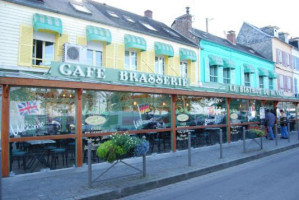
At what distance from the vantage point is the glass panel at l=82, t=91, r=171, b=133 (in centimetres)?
854

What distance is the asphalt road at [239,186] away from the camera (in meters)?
5.48

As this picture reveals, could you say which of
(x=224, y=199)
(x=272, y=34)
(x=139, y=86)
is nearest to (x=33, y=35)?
(x=139, y=86)

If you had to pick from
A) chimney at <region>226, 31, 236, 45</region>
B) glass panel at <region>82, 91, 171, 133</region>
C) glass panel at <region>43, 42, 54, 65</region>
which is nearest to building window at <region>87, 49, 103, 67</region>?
glass panel at <region>43, 42, 54, 65</region>

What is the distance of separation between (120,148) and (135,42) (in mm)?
8891

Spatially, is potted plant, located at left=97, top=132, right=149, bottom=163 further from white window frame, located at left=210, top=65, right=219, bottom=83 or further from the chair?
white window frame, located at left=210, top=65, right=219, bottom=83

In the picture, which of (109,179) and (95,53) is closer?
(109,179)

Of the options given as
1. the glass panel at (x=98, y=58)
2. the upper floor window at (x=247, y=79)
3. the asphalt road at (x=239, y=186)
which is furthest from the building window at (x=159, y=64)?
the upper floor window at (x=247, y=79)

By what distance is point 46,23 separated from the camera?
1104cm

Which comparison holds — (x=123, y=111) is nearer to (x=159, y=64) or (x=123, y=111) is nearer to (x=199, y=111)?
(x=199, y=111)

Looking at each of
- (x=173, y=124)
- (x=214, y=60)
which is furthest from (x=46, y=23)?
(x=214, y=60)

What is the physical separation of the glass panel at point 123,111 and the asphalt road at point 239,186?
334 cm

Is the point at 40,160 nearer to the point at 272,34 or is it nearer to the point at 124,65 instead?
the point at 124,65

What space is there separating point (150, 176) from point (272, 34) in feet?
84.7

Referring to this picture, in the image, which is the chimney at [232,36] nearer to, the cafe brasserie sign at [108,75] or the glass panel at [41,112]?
the cafe brasserie sign at [108,75]
